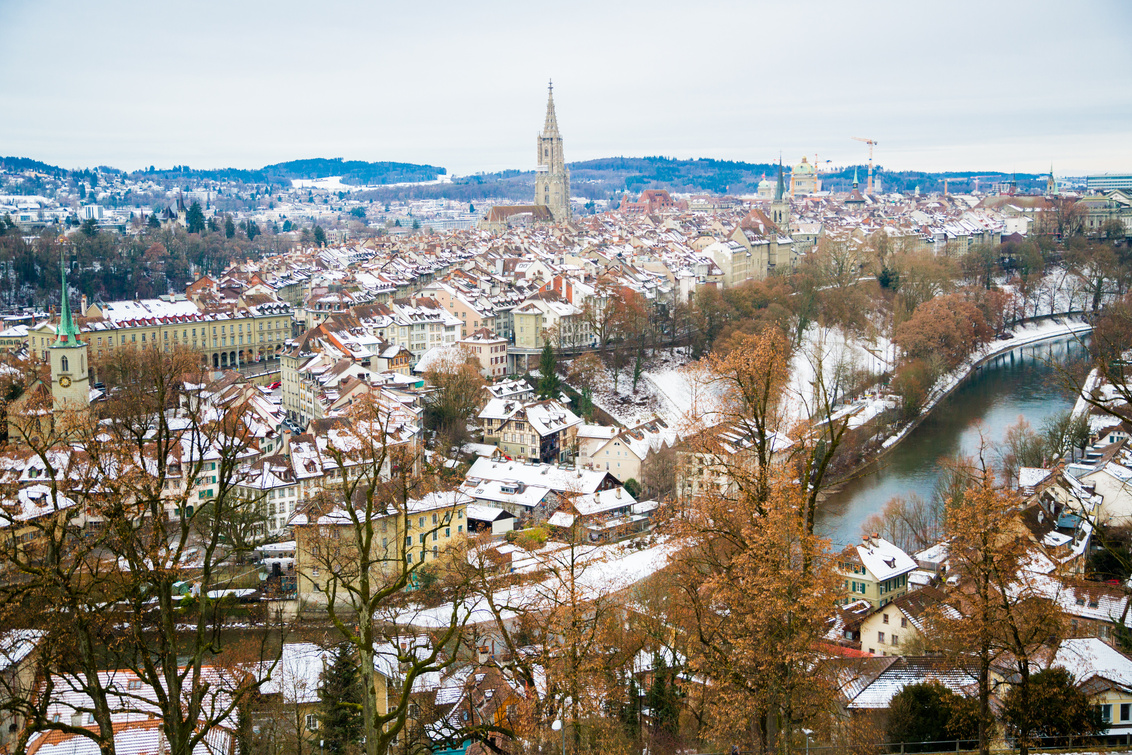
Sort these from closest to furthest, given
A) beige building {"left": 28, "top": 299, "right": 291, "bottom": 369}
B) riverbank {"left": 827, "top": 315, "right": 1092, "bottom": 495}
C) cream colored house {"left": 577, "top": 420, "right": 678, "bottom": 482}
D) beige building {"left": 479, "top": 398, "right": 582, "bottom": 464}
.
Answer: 1. cream colored house {"left": 577, "top": 420, "right": 678, "bottom": 482}
2. beige building {"left": 479, "top": 398, "right": 582, "bottom": 464}
3. riverbank {"left": 827, "top": 315, "right": 1092, "bottom": 495}
4. beige building {"left": 28, "top": 299, "right": 291, "bottom": 369}

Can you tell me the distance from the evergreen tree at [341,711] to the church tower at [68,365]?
39.1ft

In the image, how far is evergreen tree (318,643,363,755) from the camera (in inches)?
287

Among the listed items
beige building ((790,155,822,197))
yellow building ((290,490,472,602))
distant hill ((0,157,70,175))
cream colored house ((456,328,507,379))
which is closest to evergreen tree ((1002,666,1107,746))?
yellow building ((290,490,472,602))

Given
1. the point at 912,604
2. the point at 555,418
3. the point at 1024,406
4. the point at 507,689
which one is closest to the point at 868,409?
the point at 1024,406

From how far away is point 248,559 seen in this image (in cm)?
1310

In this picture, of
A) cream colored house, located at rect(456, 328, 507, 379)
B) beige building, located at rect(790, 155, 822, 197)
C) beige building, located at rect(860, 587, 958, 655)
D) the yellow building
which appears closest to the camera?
beige building, located at rect(860, 587, 958, 655)

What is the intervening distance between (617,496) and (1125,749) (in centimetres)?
940

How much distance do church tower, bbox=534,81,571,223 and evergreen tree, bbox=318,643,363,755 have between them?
5505 centimetres

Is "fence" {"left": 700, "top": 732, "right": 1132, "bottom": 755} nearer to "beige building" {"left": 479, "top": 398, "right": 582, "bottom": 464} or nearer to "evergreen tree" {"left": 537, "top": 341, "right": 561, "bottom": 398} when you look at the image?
"beige building" {"left": 479, "top": 398, "right": 582, "bottom": 464}

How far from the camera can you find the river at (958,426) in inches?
598

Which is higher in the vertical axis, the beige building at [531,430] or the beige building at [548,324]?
the beige building at [548,324]

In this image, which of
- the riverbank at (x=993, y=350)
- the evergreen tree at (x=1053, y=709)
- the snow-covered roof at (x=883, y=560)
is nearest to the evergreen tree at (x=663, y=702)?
the evergreen tree at (x=1053, y=709)

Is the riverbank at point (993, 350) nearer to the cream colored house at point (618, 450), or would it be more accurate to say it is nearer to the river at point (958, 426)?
the river at point (958, 426)

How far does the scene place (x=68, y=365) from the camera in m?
17.9
